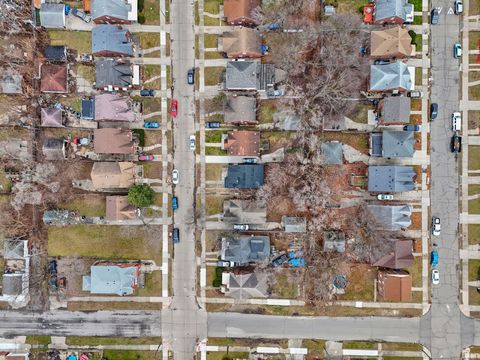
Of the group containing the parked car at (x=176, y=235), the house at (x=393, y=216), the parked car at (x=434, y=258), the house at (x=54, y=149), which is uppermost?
the house at (x=54, y=149)

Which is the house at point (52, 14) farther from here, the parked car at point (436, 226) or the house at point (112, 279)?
the parked car at point (436, 226)

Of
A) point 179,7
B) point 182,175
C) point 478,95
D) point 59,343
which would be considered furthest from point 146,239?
point 478,95

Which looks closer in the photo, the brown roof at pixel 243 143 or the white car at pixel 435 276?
the brown roof at pixel 243 143

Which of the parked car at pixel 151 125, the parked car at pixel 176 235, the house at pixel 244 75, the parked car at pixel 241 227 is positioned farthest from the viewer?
the parked car at pixel 176 235

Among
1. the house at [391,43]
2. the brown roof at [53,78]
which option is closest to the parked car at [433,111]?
the house at [391,43]

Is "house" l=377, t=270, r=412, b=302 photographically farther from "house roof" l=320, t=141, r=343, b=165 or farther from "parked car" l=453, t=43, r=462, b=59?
"parked car" l=453, t=43, r=462, b=59

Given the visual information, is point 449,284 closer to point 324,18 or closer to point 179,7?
point 324,18

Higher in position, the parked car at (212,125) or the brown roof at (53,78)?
the brown roof at (53,78)
